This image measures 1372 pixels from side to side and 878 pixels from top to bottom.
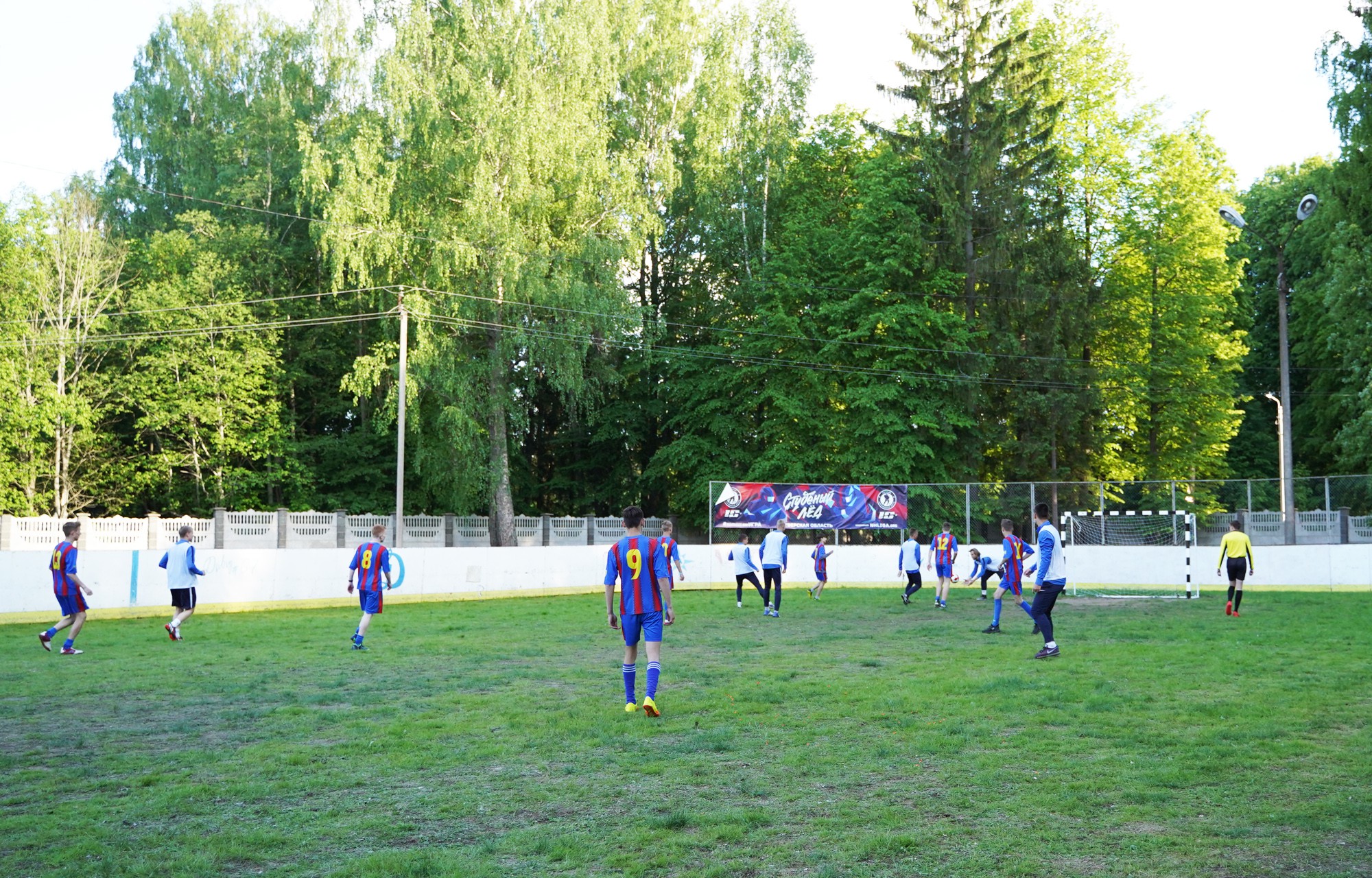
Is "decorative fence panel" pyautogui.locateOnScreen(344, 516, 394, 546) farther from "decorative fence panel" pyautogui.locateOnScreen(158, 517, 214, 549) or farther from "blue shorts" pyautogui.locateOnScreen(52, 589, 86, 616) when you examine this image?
"blue shorts" pyautogui.locateOnScreen(52, 589, 86, 616)

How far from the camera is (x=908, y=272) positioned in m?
43.6

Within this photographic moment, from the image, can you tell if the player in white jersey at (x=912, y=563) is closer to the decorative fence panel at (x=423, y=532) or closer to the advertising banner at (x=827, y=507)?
the advertising banner at (x=827, y=507)

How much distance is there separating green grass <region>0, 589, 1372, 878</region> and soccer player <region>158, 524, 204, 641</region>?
2197 mm

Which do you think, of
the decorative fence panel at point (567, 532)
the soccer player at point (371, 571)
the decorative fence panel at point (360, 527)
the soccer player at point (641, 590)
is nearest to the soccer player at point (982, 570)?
the soccer player at point (371, 571)


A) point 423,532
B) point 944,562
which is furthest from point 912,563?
point 423,532

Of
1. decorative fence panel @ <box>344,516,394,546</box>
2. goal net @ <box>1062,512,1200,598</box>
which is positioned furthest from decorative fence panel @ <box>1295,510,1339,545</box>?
decorative fence panel @ <box>344,516,394,546</box>

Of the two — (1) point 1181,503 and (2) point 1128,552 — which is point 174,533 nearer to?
(2) point 1128,552

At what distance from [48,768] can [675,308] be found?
1669 inches

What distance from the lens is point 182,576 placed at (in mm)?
18219

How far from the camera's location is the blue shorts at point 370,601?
55.8 feet

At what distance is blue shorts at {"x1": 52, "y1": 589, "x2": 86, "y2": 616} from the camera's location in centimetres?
1625

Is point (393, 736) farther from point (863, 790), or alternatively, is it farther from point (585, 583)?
point (585, 583)

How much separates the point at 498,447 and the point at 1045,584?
26591 mm

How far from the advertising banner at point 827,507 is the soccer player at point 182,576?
64.0 ft
